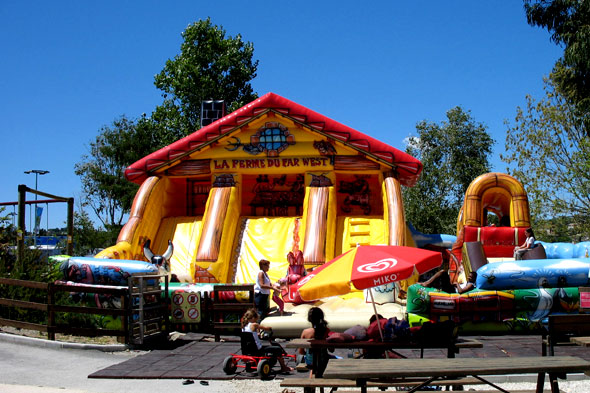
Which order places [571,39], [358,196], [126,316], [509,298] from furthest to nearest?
[571,39] < [358,196] < [509,298] < [126,316]

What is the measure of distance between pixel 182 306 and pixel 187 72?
26.7 m

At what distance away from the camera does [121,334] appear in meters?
10.2

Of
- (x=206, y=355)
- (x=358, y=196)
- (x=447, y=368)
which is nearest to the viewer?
(x=447, y=368)

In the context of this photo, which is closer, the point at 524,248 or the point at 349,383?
the point at 349,383

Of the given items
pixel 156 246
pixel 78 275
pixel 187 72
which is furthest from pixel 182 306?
pixel 187 72

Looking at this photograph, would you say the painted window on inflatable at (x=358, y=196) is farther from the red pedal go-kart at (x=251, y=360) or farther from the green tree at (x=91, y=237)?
the green tree at (x=91, y=237)

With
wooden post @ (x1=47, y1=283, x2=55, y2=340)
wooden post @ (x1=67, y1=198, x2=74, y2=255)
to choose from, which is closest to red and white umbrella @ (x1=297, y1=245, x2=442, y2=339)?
wooden post @ (x1=47, y1=283, x2=55, y2=340)

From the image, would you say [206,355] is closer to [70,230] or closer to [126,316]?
[126,316]

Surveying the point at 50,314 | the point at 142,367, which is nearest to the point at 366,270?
the point at 142,367

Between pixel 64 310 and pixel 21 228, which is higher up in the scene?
pixel 21 228

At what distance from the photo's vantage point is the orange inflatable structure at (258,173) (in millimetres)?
15586

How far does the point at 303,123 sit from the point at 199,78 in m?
21.0

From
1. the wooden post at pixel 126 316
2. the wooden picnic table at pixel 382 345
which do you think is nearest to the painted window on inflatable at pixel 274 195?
the wooden post at pixel 126 316

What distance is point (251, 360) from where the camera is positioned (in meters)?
8.12
